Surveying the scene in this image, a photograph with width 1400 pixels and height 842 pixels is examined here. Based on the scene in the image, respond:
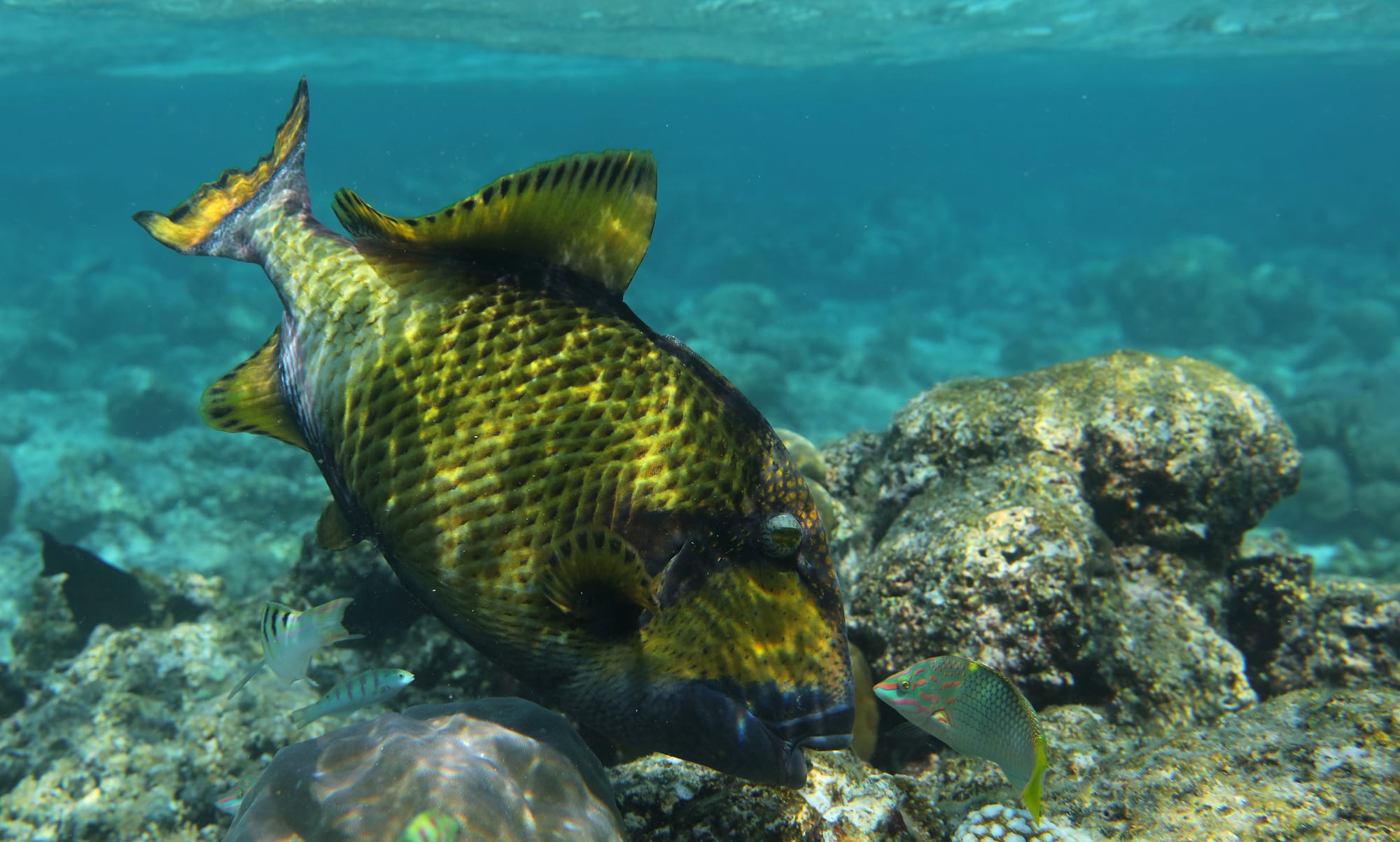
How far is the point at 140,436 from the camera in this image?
1522cm

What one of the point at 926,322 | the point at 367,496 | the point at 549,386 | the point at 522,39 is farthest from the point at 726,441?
the point at 522,39

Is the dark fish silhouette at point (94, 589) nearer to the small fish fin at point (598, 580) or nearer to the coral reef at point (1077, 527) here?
the coral reef at point (1077, 527)

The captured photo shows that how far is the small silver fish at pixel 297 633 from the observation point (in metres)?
2.73

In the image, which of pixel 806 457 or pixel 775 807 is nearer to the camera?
pixel 775 807

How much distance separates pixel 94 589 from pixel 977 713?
21.2 ft

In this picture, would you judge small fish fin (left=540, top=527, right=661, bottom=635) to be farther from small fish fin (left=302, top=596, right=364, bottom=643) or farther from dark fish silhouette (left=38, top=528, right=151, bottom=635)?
dark fish silhouette (left=38, top=528, right=151, bottom=635)

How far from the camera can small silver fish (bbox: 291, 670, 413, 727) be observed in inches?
106

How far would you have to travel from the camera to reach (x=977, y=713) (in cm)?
188

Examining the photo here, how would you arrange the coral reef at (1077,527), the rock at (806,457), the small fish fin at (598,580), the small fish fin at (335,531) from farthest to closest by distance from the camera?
the rock at (806,457) < the coral reef at (1077,527) < the small fish fin at (335,531) < the small fish fin at (598,580)

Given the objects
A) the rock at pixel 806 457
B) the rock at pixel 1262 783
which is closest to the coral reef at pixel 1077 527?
the rock at pixel 806 457

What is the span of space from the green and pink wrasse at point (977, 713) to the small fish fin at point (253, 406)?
1863mm

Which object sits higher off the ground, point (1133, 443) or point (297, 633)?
point (1133, 443)

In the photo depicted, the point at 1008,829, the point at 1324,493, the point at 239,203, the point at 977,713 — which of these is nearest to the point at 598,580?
the point at 977,713

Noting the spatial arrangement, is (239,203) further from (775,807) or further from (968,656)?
(968,656)
